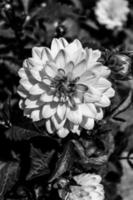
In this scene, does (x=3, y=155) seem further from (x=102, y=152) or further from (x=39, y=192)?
(x=102, y=152)

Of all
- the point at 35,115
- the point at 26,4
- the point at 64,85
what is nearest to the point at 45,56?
the point at 64,85

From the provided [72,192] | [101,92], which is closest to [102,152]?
[72,192]

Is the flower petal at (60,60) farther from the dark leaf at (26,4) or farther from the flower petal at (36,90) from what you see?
the dark leaf at (26,4)

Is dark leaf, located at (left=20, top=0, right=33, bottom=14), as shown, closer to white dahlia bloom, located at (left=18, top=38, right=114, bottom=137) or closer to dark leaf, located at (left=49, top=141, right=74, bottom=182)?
white dahlia bloom, located at (left=18, top=38, right=114, bottom=137)

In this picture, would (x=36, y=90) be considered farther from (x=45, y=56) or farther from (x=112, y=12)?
(x=112, y=12)

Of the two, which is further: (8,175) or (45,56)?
(8,175)

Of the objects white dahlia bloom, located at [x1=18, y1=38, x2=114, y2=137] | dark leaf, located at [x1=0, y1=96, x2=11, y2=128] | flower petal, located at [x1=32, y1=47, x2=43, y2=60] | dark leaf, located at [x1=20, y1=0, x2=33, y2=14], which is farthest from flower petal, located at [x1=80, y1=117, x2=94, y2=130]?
dark leaf, located at [x1=20, y1=0, x2=33, y2=14]
